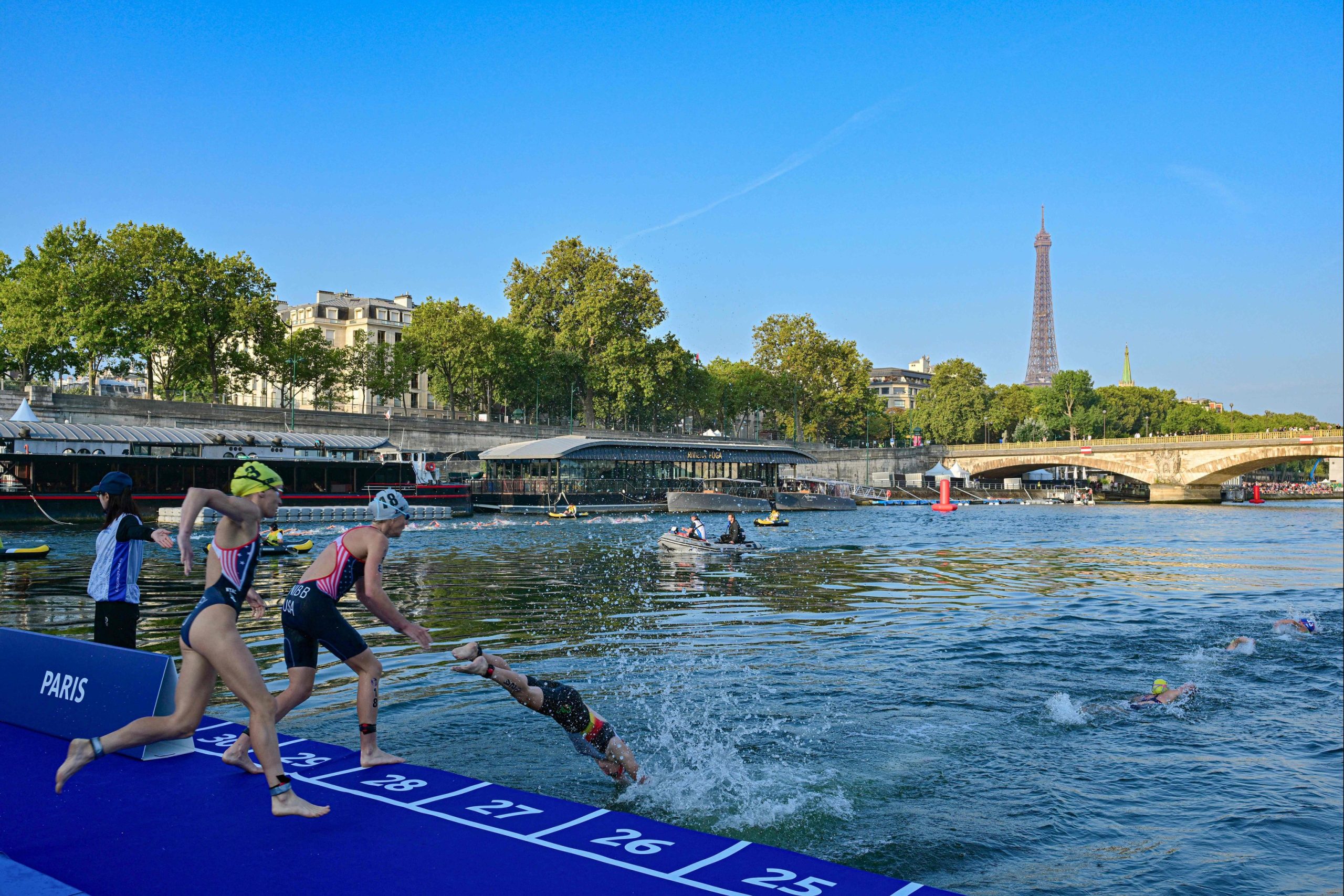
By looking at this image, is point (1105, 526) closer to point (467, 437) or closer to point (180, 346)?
point (467, 437)

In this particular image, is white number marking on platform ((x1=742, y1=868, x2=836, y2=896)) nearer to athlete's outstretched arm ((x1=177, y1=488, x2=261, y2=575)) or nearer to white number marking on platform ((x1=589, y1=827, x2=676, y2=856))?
white number marking on platform ((x1=589, y1=827, x2=676, y2=856))

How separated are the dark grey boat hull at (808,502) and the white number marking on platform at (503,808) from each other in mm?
69881

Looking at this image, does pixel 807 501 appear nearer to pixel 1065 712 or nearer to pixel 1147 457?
pixel 1147 457

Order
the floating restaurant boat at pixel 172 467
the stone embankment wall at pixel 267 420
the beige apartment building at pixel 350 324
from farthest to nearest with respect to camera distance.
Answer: the beige apartment building at pixel 350 324 → the stone embankment wall at pixel 267 420 → the floating restaurant boat at pixel 172 467

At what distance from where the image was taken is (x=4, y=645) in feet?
28.7

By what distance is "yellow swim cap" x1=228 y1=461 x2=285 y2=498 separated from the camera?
22.5 ft

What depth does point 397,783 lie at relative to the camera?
7.21m

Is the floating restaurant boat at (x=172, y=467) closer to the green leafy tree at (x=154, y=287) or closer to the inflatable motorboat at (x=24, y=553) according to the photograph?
the green leafy tree at (x=154, y=287)

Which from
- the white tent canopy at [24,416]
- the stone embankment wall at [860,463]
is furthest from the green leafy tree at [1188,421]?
the white tent canopy at [24,416]

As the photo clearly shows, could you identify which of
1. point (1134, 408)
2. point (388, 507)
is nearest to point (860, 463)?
point (1134, 408)

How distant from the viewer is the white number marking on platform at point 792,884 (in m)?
5.27

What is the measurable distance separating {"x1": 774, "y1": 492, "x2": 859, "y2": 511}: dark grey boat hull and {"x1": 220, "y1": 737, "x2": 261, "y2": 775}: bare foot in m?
69.6

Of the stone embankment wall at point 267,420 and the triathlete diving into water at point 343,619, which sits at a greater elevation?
the stone embankment wall at point 267,420

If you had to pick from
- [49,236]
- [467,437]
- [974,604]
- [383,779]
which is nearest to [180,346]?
[49,236]
